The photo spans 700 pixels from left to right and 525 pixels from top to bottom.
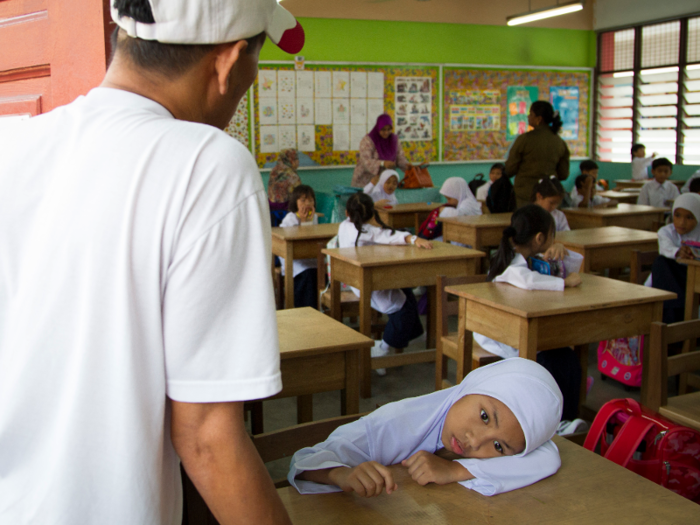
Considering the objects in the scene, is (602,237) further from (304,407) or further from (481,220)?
(304,407)

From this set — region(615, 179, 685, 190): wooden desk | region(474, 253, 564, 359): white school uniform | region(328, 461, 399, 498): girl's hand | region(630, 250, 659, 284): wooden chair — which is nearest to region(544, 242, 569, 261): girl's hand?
region(474, 253, 564, 359): white school uniform

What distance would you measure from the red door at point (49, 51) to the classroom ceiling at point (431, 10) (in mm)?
6898

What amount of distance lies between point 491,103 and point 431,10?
5.35 feet

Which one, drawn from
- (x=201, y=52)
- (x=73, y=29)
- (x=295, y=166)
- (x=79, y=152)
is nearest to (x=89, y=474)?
(x=79, y=152)

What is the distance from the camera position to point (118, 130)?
0.57 meters

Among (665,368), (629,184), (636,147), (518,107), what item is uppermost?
(518,107)

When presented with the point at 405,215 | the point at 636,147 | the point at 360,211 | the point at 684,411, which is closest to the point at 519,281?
the point at 684,411

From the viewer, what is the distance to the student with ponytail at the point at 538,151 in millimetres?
5574

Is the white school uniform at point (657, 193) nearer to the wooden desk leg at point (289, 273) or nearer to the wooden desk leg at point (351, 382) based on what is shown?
the wooden desk leg at point (289, 273)

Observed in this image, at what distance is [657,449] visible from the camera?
5.83 ft

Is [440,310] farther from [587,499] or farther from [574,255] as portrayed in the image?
[587,499]

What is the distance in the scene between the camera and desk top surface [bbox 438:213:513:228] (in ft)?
16.3

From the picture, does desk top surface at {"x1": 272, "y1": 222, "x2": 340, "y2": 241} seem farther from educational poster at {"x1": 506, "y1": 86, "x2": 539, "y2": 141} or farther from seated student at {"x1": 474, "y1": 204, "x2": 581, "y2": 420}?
educational poster at {"x1": 506, "y1": 86, "x2": 539, "y2": 141}

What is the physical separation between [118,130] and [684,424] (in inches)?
74.7
